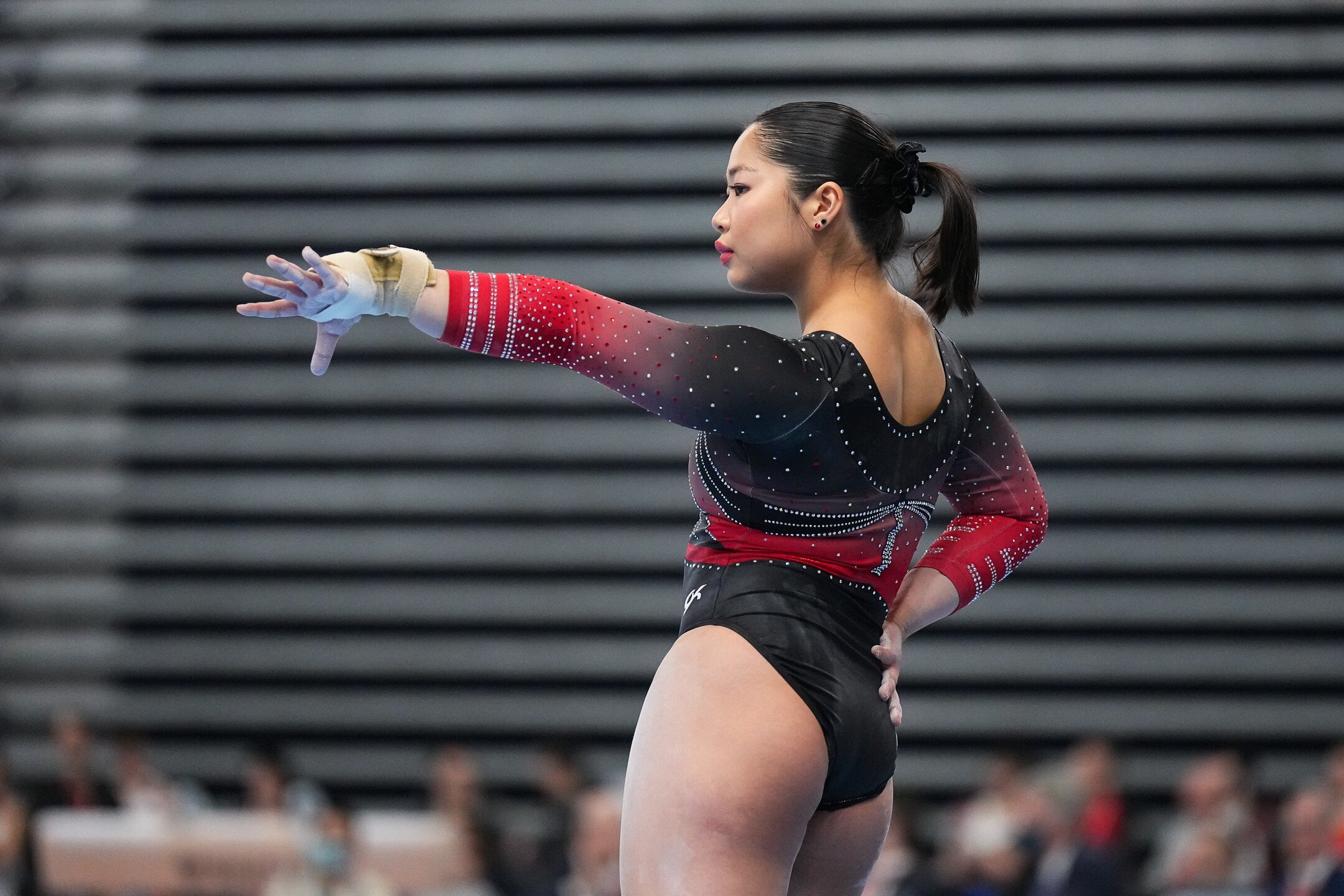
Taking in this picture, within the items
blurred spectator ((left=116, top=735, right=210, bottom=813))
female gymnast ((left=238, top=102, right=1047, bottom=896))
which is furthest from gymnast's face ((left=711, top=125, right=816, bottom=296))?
blurred spectator ((left=116, top=735, right=210, bottom=813))

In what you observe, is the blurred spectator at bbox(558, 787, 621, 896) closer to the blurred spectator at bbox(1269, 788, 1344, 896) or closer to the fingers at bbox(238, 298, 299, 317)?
the blurred spectator at bbox(1269, 788, 1344, 896)

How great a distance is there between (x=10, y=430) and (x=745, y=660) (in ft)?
21.7

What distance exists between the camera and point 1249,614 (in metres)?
6.87

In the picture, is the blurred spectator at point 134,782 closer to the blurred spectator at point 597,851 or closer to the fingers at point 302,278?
the blurred spectator at point 597,851

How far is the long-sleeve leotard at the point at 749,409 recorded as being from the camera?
1692mm

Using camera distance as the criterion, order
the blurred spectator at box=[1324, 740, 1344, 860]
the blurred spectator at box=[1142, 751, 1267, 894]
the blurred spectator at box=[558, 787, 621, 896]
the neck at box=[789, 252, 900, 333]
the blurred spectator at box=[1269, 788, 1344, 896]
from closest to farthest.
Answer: the neck at box=[789, 252, 900, 333] < the blurred spectator at box=[1269, 788, 1344, 896] < the blurred spectator at box=[1324, 740, 1344, 860] < the blurred spectator at box=[558, 787, 621, 896] < the blurred spectator at box=[1142, 751, 1267, 894]

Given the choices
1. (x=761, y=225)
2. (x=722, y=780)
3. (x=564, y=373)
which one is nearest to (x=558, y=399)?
(x=564, y=373)

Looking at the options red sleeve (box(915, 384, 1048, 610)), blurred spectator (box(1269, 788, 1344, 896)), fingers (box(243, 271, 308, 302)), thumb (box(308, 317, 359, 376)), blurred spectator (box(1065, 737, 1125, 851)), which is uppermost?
fingers (box(243, 271, 308, 302))

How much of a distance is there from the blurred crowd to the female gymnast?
10.2ft

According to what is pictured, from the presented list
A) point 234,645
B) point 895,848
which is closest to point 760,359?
point 895,848

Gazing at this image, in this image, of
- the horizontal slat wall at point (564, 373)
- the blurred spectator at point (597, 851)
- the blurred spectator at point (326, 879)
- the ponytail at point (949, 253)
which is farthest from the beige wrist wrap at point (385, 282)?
the horizontal slat wall at point (564, 373)

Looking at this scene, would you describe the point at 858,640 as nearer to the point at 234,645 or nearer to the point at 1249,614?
the point at 1249,614

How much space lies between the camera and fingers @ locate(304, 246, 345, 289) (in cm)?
162

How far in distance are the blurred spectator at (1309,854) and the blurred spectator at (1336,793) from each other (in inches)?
0.9
